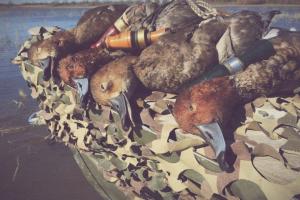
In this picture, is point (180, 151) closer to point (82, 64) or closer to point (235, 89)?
point (235, 89)

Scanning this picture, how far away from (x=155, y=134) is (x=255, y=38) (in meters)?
1.06

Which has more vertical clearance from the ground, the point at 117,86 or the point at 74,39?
the point at 74,39

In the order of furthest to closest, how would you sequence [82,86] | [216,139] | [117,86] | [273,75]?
1. [82,86]
2. [117,86]
3. [273,75]
4. [216,139]

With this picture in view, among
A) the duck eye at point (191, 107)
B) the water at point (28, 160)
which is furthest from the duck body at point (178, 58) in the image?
the water at point (28, 160)

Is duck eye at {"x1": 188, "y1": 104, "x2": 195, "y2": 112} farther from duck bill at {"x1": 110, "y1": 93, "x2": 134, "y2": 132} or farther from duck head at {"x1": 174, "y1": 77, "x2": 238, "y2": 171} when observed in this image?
duck bill at {"x1": 110, "y1": 93, "x2": 134, "y2": 132}

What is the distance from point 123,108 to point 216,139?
940mm

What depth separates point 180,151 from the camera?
2.73 metres

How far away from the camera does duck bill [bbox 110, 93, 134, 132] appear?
10.1 feet

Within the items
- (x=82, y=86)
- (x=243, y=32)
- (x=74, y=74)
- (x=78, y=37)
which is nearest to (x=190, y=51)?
(x=243, y=32)

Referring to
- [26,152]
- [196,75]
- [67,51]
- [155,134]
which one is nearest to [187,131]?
[155,134]

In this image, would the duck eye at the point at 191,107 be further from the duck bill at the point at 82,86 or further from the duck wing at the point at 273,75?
the duck bill at the point at 82,86

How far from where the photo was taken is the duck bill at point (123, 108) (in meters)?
3.07

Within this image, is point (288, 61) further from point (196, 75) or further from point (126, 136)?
point (126, 136)

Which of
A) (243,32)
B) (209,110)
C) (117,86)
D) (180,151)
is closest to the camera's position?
(209,110)
